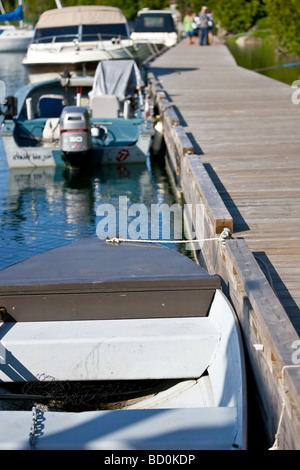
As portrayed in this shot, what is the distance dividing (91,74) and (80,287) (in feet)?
46.7

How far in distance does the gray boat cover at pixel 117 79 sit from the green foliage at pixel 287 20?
14.0 metres

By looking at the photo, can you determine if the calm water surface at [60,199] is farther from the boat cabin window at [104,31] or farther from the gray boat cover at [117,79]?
the boat cabin window at [104,31]

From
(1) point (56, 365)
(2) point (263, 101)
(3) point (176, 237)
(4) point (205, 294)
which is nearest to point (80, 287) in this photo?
(1) point (56, 365)

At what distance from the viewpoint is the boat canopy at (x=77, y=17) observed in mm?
19734

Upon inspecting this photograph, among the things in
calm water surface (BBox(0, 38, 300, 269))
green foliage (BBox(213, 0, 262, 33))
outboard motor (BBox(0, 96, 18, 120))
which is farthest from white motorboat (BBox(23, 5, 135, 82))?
green foliage (BBox(213, 0, 262, 33))

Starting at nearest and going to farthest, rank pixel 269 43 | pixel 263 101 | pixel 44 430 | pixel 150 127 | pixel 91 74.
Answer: pixel 44 430 < pixel 150 127 < pixel 263 101 < pixel 91 74 < pixel 269 43

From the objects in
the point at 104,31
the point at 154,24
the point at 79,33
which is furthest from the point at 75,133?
the point at 154,24

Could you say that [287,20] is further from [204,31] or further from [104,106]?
[104,106]

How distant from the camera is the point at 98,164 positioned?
13844 mm

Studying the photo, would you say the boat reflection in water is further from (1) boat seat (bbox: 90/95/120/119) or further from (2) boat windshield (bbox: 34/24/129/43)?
(2) boat windshield (bbox: 34/24/129/43)

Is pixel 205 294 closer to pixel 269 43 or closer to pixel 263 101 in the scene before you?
pixel 263 101

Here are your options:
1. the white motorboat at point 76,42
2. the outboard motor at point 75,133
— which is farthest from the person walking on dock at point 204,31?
the outboard motor at point 75,133

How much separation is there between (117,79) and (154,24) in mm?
19229

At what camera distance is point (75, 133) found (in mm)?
12523
